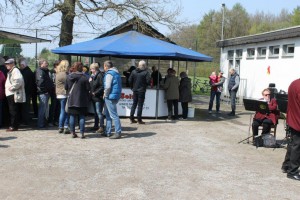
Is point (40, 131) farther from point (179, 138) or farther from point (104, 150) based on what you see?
point (179, 138)

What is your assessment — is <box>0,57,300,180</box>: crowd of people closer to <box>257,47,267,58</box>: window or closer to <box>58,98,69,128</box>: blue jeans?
<box>58,98,69,128</box>: blue jeans

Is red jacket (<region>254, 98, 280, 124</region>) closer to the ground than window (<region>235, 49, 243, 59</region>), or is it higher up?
closer to the ground

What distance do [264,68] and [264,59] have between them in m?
0.47

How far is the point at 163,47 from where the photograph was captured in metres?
12.2

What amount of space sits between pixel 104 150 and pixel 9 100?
2.87 m

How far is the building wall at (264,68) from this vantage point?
52.8ft

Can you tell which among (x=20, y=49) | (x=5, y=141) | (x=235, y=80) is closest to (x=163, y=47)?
(x=235, y=80)

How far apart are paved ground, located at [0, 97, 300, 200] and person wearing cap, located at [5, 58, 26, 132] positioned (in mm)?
644

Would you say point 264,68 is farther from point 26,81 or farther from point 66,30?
point 26,81

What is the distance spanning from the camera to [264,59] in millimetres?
19078

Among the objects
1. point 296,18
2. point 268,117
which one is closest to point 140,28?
point 268,117

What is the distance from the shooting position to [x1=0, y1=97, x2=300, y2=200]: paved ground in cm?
536

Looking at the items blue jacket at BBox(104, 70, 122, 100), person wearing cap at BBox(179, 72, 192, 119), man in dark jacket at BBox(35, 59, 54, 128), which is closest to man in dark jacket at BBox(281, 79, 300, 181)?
blue jacket at BBox(104, 70, 122, 100)

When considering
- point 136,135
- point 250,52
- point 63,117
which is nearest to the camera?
point 63,117
